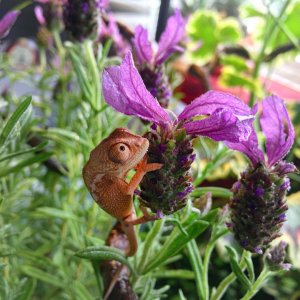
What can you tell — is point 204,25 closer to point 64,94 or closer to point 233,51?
point 233,51

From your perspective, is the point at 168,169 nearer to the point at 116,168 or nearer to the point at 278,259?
the point at 116,168

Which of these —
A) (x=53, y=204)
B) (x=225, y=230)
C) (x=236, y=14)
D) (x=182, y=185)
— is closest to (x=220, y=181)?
(x=53, y=204)

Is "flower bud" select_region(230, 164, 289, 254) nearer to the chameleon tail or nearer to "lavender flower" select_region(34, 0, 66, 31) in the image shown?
the chameleon tail

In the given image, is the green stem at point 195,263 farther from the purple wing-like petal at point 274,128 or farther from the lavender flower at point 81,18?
the lavender flower at point 81,18

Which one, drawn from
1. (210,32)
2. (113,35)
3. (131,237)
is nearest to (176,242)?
(131,237)

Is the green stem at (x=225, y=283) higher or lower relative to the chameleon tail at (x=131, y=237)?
lower

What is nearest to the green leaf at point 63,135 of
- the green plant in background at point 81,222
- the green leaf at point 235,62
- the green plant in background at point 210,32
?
the green plant in background at point 81,222
